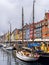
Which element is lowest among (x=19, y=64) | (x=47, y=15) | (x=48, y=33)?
(x=19, y=64)

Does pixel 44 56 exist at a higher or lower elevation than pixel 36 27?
lower

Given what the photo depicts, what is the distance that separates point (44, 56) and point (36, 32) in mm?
101542

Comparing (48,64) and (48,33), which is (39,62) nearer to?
(48,64)

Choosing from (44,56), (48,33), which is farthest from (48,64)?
(48,33)

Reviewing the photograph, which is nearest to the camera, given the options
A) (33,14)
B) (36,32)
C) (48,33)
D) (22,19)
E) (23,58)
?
(23,58)

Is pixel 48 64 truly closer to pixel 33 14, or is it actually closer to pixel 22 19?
pixel 33 14

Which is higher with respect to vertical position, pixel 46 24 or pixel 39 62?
pixel 46 24

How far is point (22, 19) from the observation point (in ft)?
295

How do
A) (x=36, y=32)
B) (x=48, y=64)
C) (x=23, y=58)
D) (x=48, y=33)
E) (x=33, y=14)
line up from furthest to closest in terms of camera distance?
(x=36, y=32) < (x=48, y=33) < (x=33, y=14) < (x=23, y=58) < (x=48, y=64)

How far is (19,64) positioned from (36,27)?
100 m

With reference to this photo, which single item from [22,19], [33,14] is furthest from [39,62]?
[22,19]

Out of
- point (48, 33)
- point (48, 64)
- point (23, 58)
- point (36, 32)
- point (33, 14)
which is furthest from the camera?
point (36, 32)

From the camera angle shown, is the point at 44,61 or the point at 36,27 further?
the point at 36,27

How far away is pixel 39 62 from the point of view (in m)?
59.9
